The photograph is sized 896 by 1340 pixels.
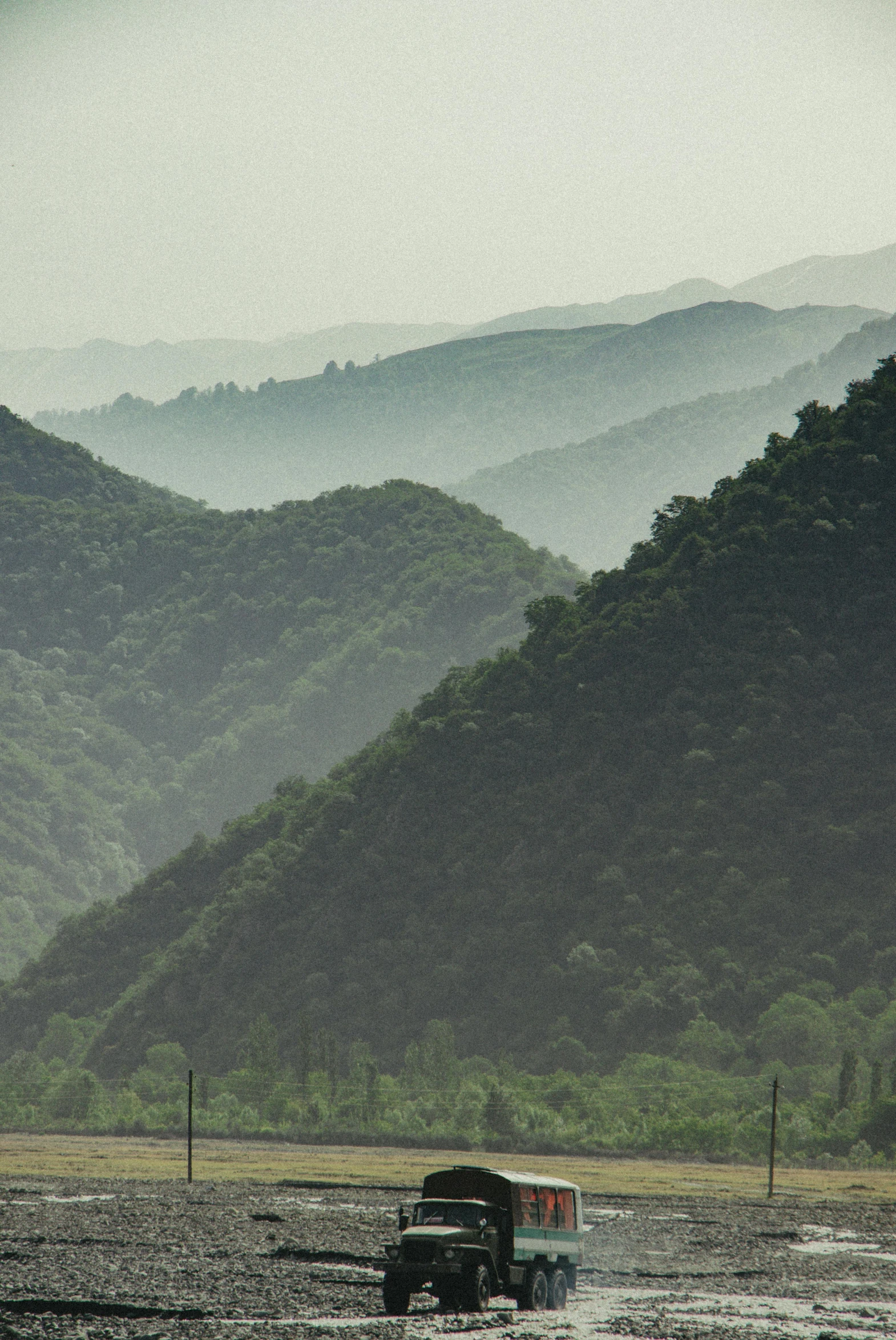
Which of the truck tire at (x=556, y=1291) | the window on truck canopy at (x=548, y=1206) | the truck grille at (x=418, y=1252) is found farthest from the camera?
the truck tire at (x=556, y=1291)

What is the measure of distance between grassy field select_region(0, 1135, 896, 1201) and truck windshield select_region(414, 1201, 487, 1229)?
35.0 metres

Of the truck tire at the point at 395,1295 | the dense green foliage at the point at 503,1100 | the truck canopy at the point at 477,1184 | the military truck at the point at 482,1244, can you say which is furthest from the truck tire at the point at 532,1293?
the dense green foliage at the point at 503,1100

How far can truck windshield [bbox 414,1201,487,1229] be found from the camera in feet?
111

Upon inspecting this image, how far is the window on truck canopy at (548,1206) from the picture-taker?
116ft

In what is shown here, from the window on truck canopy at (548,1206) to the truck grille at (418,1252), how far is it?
3.16 metres

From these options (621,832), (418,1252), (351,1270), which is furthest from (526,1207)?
(621,832)

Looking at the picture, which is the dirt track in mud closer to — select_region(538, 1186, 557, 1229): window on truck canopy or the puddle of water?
the puddle of water

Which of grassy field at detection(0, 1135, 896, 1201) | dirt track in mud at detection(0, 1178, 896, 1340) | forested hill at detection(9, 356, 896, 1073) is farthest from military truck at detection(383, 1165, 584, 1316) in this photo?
forested hill at detection(9, 356, 896, 1073)

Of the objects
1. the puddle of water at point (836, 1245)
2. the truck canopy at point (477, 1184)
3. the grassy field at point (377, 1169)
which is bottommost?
the grassy field at point (377, 1169)

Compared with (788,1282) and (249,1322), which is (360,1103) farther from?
(249,1322)

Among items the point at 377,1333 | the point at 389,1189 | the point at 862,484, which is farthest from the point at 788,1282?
the point at 862,484

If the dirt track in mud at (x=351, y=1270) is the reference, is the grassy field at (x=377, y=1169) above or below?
below

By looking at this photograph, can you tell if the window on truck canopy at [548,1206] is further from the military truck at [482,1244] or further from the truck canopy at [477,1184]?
the truck canopy at [477,1184]

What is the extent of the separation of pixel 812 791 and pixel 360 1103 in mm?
49346
